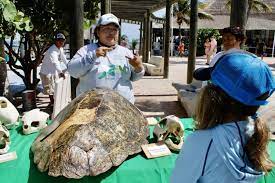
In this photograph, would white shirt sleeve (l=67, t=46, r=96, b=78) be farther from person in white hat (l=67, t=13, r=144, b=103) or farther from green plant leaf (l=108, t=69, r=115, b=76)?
green plant leaf (l=108, t=69, r=115, b=76)

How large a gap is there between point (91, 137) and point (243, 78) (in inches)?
56.5

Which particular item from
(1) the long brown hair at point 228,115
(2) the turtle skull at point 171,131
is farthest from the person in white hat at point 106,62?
(1) the long brown hair at point 228,115

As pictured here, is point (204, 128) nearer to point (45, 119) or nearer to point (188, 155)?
point (188, 155)

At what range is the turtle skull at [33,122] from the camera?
3168 millimetres

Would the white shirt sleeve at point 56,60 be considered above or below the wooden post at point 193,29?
below

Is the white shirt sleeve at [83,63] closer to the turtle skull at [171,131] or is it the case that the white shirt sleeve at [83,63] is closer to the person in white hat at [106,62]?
the person in white hat at [106,62]

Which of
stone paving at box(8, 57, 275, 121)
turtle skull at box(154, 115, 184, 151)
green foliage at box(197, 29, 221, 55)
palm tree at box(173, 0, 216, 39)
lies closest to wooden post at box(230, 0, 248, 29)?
stone paving at box(8, 57, 275, 121)

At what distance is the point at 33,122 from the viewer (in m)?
3.28

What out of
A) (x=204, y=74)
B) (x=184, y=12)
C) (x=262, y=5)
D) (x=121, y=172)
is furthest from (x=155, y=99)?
(x=184, y=12)

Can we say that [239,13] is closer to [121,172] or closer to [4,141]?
[121,172]

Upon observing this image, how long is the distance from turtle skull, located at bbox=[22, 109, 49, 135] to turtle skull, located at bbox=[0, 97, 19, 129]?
0.34 ft

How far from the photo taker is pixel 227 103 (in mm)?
1285

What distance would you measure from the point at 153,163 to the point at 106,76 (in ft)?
2.89

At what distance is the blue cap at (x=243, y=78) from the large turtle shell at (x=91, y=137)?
1295mm
